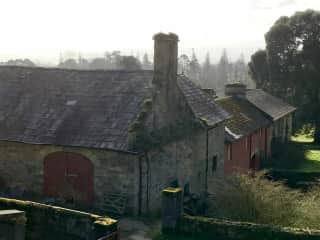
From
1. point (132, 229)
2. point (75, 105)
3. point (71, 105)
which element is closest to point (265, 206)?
point (132, 229)

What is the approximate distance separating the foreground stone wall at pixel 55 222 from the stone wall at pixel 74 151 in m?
4.03

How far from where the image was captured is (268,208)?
1953cm

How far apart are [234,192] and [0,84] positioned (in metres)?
14.2

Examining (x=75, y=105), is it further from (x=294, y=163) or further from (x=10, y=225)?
Answer: (x=294, y=163)

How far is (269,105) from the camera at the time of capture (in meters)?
46.2

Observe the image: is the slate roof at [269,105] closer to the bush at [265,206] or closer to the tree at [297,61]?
the tree at [297,61]

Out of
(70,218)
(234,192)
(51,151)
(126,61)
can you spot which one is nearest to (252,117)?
(234,192)

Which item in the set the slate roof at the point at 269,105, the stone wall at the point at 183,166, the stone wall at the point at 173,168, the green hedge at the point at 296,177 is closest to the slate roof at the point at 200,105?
the stone wall at the point at 183,166

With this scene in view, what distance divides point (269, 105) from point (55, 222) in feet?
108

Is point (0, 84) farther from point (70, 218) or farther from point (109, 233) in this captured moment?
point (109, 233)

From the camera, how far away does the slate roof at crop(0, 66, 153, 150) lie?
21.4 metres

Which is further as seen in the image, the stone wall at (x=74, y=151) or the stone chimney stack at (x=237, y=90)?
the stone chimney stack at (x=237, y=90)

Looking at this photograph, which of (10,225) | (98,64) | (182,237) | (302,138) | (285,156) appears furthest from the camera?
Answer: (98,64)

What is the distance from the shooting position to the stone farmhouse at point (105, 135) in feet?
67.8
